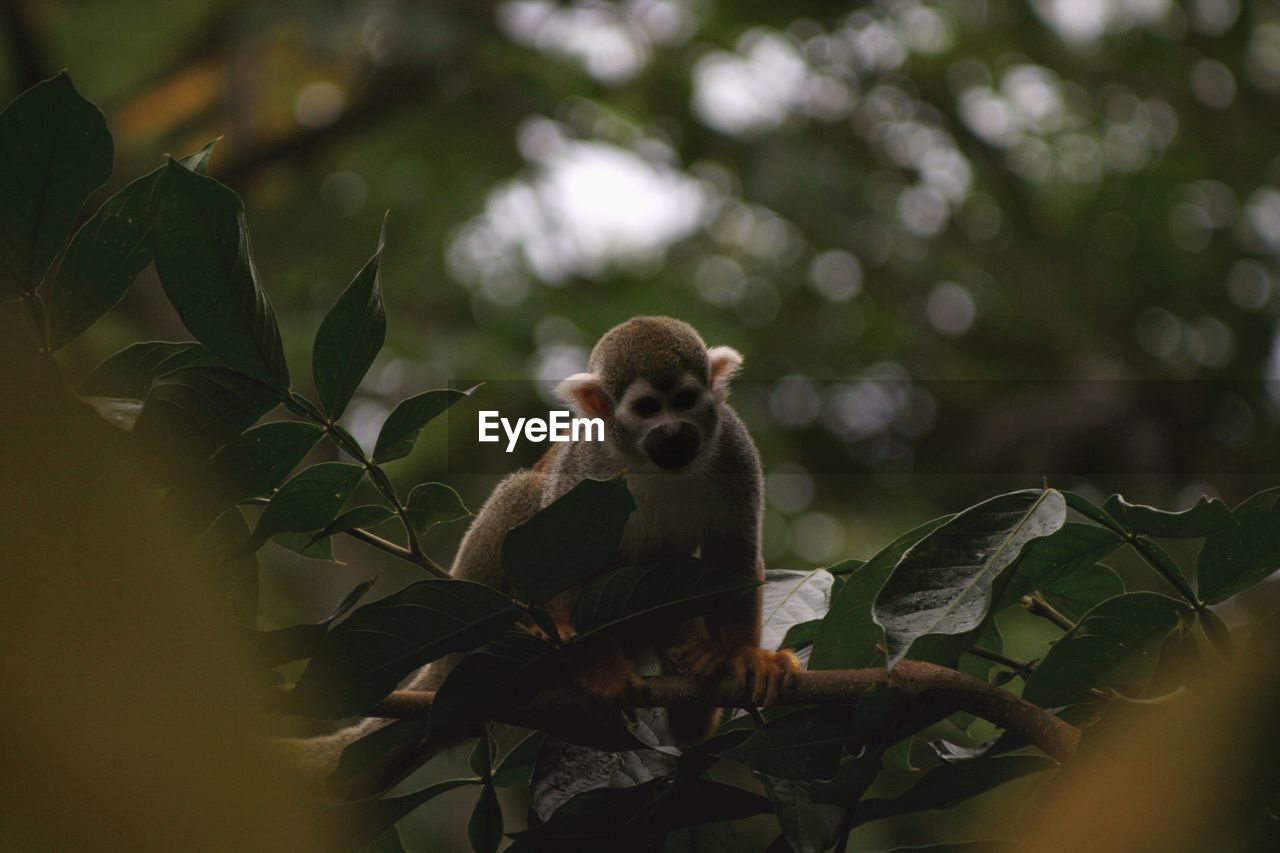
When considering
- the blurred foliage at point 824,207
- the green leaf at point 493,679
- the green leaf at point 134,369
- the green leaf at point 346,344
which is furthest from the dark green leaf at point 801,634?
the blurred foliage at point 824,207

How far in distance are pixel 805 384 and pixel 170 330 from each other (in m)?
4.47

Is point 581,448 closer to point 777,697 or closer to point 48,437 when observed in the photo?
point 777,697

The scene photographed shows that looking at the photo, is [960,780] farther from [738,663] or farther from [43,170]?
[43,170]

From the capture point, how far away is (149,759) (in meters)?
0.44

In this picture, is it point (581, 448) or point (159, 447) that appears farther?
point (581, 448)

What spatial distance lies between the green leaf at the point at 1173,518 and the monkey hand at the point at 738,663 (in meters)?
0.63

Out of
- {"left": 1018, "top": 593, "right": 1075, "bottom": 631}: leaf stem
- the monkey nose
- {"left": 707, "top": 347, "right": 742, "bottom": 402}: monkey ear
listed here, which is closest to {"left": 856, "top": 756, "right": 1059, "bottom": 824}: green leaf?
{"left": 1018, "top": 593, "right": 1075, "bottom": 631}: leaf stem

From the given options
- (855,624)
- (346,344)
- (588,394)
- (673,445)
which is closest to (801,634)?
(855,624)

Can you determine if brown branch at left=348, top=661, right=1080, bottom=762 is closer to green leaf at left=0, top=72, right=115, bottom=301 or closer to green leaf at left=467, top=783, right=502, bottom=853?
green leaf at left=467, top=783, right=502, bottom=853

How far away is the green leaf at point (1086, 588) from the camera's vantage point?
136cm

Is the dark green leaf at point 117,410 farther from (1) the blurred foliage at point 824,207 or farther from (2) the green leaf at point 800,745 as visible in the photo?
(1) the blurred foliage at point 824,207

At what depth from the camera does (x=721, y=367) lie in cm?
253

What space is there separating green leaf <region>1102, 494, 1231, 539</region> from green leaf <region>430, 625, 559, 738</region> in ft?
1.86

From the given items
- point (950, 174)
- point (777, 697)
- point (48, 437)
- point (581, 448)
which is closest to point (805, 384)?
point (950, 174)
